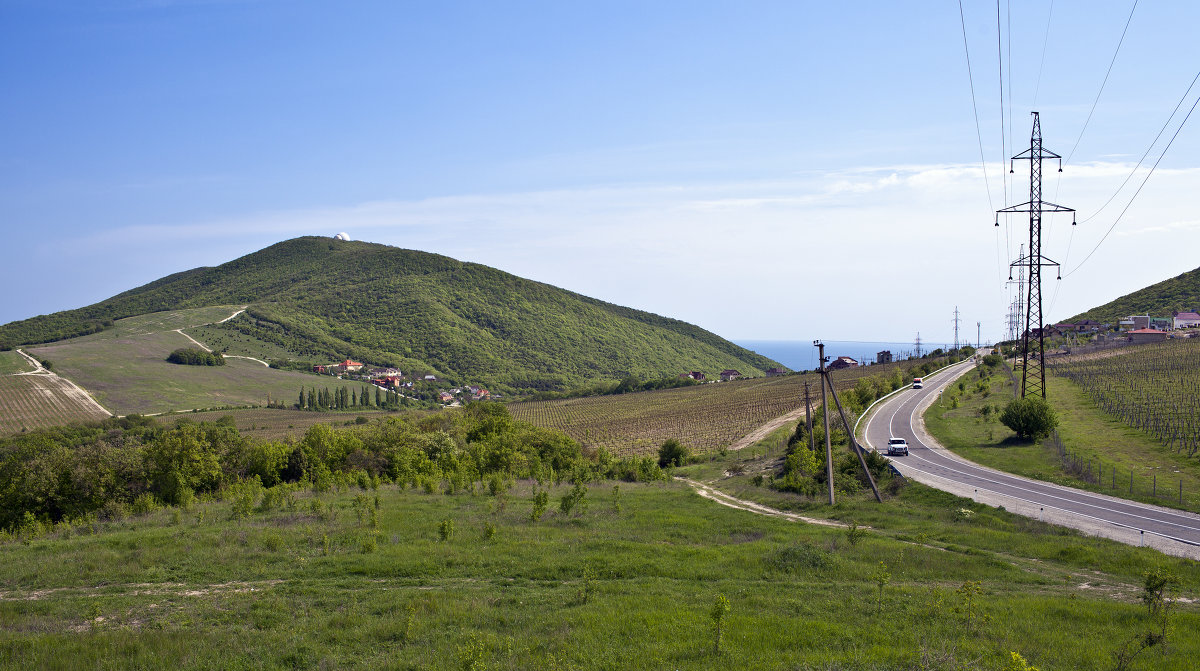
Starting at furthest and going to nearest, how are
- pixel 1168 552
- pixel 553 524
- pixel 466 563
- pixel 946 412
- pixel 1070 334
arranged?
pixel 1070 334, pixel 946 412, pixel 553 524, pixel 1168 552, pixel 466 563

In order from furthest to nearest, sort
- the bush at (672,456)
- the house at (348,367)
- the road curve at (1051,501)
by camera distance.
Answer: the house at (348,367)
the bush at (672,456)
the road curve at (1051,501)

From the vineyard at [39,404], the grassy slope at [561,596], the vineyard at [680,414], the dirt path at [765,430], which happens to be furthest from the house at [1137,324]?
the vineyard at [39,404]

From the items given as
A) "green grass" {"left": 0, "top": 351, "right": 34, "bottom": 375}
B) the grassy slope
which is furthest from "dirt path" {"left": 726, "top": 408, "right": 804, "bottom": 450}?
"green grass" {"left": 0, "top": 351, "right": 34, "bottom": 375}

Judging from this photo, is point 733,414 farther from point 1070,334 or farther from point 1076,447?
point 1070,334

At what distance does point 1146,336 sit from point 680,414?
226 feet

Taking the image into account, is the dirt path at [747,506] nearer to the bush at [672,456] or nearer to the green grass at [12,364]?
the bush at [672,456]

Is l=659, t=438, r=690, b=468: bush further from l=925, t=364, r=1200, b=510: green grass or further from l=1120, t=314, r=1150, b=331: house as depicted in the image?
l=1120, t=314, r=1150, b=331: house

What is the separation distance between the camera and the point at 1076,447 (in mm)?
40781

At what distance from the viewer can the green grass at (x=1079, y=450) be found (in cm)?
3066

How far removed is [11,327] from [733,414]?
21466 centimetres

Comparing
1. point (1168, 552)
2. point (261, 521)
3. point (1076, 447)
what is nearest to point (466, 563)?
point (261, 521)

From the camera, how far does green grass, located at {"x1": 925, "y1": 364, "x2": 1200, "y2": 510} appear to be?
30.7m

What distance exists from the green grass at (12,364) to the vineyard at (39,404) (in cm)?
638

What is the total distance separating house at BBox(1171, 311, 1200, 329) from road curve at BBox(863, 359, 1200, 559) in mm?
91058
